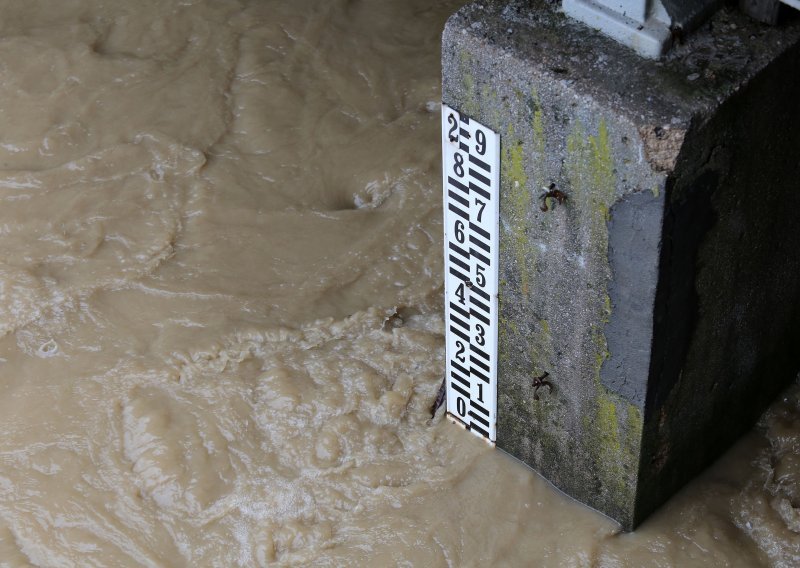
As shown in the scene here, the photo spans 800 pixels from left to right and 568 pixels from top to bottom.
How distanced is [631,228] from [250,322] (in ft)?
4.70

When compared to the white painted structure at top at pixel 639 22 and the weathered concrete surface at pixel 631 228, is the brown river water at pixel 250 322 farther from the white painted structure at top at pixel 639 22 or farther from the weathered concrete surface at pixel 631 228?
the white painted structure at top at pixel 639 22

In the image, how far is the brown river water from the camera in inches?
114

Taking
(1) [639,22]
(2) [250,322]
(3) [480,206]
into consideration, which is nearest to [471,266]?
(3) [480,206]

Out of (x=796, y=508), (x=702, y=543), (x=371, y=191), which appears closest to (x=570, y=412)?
→ (x=702, y=543)

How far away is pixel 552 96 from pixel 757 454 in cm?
131

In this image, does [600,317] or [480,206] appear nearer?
[600,317]

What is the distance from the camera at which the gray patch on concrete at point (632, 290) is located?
2.32 metres

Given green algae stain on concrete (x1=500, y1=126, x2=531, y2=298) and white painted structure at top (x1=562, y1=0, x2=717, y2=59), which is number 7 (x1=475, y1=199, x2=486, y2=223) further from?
white painted structure at top (x1=562, y1=0, x2=717, y2=59)

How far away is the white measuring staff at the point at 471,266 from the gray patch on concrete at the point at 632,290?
0.33m

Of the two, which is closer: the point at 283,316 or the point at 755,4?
the point at 755,4

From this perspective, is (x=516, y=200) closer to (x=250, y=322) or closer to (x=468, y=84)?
(x=468, y=84)

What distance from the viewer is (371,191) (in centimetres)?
385

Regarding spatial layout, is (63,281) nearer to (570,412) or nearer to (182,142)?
(182,142)

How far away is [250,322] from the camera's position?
11.2 ft
